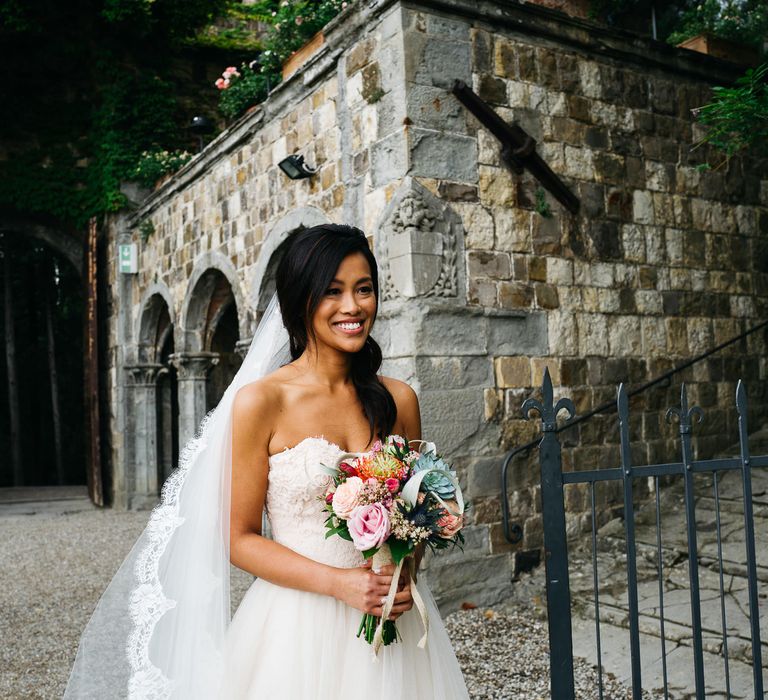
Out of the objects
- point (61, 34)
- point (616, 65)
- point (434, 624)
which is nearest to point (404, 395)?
point (434, 624)

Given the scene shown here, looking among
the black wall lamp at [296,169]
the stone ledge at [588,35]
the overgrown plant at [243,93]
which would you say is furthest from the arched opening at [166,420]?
the stone ledge at [588,35]

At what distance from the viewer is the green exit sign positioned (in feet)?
34.9

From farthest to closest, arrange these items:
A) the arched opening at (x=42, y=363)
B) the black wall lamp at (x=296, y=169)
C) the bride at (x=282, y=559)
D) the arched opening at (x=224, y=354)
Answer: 1. the arched opening at (x=42, y=363)
2. the arched opening at (x=224, y=354)
3. the black wall lamp at (x=296, y=169)
4. the bride at (x=282, y=559)

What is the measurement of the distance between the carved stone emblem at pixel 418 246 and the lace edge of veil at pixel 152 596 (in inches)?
109

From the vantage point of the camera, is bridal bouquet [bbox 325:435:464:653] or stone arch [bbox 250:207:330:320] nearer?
bridal bouquet [bbox 325:435:464:653]

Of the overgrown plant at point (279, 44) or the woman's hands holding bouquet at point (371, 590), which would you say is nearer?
the woman's hands holding bouquet at point (371, 590)

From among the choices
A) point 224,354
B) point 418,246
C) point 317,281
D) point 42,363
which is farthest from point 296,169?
point 42,363

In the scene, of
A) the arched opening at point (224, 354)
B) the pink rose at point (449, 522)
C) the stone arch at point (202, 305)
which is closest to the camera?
the pink rose at point (449, 522)

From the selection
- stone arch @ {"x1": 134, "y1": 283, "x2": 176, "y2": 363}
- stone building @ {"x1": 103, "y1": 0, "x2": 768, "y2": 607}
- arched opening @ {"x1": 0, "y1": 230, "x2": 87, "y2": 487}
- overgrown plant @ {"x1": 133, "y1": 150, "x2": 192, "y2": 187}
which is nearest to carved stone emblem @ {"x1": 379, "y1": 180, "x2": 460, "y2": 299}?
stone building @ {"x1": 103, "y1": 0, "x2": 768, "y2": 607}

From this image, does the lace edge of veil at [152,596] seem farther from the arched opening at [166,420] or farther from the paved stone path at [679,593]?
the arched opening at [166,420]

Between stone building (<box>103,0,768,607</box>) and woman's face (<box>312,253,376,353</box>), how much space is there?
9.22 ft

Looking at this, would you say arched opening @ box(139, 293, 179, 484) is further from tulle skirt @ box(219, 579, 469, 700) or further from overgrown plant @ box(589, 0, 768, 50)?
tulle skirt @ box(219, 579, 469, 700)

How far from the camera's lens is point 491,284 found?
4.96 metres

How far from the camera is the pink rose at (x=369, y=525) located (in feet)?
5.04
